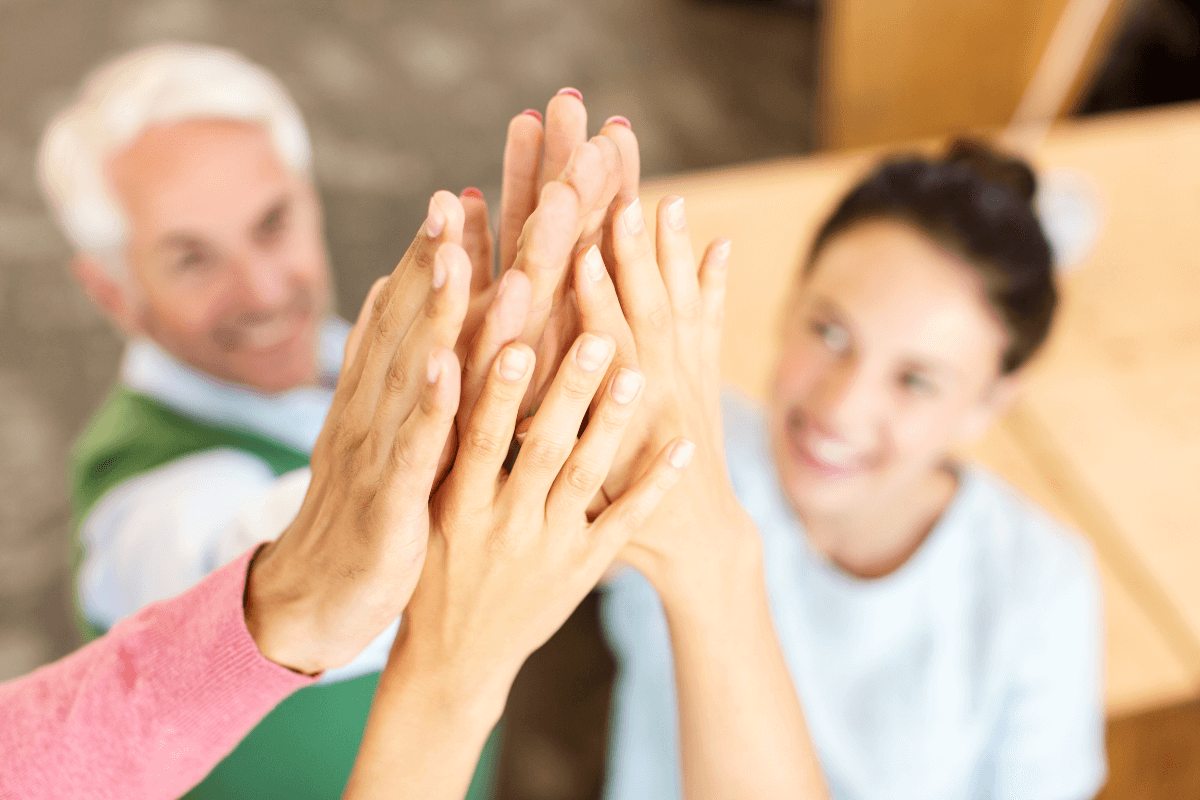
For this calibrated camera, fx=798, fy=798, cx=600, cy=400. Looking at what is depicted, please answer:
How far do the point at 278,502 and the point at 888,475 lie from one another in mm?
513

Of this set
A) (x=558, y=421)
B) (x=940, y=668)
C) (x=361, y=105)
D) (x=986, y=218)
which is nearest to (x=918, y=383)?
(x=986, y=218)

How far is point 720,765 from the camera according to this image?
1.10 feet

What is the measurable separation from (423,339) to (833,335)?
51cm

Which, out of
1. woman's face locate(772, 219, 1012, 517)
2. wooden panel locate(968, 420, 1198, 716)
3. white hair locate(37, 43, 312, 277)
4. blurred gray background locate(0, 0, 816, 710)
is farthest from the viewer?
blurred gray background locate(0, 0, 816, 710)

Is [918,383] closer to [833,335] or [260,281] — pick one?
[833,335]

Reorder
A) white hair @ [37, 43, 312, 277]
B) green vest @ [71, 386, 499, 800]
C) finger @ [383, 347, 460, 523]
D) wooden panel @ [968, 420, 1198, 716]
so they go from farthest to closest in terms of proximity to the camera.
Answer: wooden panel @ [968, 420, 1198, 716]
white hair @ [37, 43, 312, 277]
green vest @ [71, 386, 499, 800]
finger @ [383, 347, 460, 523]

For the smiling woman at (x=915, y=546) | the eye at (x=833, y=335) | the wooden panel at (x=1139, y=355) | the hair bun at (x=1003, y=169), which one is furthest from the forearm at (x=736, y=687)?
the wooden panel at (x=1139, y=355)

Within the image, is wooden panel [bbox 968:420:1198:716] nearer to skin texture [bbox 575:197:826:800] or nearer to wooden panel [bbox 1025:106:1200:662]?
wooden panel [bbox 1025:106:1200:662]

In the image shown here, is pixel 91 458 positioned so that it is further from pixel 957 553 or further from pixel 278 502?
pixel 957 553

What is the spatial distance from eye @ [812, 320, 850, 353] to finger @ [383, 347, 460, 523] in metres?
0.49

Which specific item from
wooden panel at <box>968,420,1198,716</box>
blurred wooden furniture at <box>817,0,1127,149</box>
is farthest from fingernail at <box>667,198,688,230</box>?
blurred wooden furniture at <box>817,0,1127,149</box>

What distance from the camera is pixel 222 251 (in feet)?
1.86

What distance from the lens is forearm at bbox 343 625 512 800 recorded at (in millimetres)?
291

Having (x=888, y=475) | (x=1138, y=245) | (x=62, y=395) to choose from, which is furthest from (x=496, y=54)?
(x=888, y=475)
